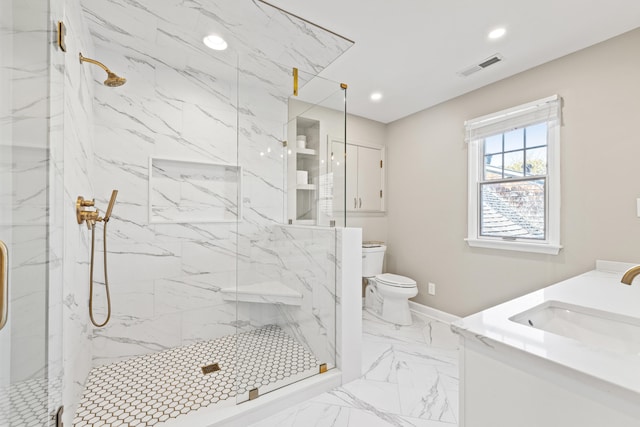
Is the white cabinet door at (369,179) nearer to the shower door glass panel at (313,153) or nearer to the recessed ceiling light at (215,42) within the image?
the shower door glass panel at (313,153)

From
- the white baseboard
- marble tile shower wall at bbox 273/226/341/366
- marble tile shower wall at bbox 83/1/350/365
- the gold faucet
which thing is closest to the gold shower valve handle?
marble tile shower wall at bbox 83/1/350/365

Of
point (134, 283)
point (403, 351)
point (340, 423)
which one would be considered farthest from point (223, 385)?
point (403, 351)

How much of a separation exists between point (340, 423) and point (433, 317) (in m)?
1.83

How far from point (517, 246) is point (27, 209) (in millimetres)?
3025

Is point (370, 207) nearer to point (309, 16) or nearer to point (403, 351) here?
point (403, 351)

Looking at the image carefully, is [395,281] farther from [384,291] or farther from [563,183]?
[563,183]

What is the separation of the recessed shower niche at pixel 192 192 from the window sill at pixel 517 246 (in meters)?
2.25

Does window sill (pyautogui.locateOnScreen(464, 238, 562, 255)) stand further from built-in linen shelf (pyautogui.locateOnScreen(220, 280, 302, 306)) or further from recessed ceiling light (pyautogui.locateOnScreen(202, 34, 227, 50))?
recessed ceiling light (pyautogui.locateOnScreen(202, 34, 227, 50))

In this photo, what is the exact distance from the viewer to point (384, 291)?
286 cm

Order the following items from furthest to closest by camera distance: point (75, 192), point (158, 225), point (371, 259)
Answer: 1. point (371, 259)
2. point (158, 225)
3. point (75, 192)

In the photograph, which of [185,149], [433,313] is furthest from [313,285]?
[433,313]

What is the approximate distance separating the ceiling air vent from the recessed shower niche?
214cm

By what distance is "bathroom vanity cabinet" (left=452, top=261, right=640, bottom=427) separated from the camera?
1.87 ft

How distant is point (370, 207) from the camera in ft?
11.2
